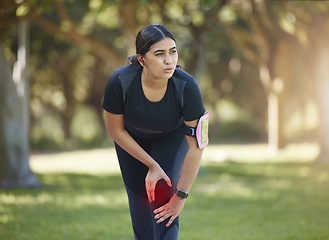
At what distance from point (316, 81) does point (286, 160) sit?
3.26 m

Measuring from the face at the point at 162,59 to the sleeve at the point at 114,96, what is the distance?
275 millimetres

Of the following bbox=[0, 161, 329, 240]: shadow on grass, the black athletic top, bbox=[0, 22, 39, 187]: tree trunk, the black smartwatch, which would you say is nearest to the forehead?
the black athletic top

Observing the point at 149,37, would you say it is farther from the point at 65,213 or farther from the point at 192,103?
the point at 65,213

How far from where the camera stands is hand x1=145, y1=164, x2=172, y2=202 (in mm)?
3701

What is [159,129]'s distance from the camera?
12.6ft

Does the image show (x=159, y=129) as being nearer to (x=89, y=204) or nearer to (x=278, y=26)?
(x=89, y=204)

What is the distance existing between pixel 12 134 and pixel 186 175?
344 inches

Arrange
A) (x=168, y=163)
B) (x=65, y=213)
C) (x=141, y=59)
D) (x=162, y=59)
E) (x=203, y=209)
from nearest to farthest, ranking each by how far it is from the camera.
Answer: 1. (x=162, y=59)
2. (x=141, y=59)
3. (x=168, y=163)
4. (x=65, y=213)
5. (x=203, y=209)

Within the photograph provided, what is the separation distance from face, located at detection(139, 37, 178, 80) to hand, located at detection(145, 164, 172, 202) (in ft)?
2.21

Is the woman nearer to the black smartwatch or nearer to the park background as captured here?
the black smartwatch

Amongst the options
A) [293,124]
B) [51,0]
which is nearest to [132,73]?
[51,0]

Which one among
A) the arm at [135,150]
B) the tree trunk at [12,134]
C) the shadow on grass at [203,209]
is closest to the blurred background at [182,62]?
the tree trunk at [12,134]

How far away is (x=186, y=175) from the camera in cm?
371

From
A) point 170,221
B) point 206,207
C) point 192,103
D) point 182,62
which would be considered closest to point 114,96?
point 192,103
